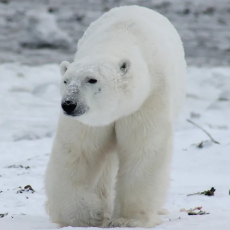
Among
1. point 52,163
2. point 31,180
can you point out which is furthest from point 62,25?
point 52,163

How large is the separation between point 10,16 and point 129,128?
14.0 meters

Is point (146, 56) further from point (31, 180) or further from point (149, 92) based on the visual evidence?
point (31, 180)

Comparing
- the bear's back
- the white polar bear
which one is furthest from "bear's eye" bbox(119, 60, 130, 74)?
the bear's back

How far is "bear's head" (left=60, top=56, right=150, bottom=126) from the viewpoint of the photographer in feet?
10.8

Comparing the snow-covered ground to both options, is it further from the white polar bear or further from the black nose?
the black nose

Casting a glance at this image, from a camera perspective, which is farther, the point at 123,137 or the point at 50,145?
the point at 50,145

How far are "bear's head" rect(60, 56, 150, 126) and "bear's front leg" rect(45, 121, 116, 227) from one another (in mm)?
318

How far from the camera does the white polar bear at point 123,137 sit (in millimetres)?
3508

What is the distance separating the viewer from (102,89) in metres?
3.39

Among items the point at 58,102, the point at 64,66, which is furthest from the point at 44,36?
the point at 64,66

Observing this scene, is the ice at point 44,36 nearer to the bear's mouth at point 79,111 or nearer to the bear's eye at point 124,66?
the bear's eye at point 124,66

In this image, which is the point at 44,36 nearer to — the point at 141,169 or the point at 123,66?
the point at 141,169

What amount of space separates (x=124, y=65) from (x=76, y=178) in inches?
30.3

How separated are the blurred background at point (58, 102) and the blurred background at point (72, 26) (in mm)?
23
